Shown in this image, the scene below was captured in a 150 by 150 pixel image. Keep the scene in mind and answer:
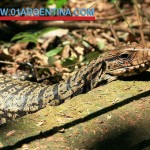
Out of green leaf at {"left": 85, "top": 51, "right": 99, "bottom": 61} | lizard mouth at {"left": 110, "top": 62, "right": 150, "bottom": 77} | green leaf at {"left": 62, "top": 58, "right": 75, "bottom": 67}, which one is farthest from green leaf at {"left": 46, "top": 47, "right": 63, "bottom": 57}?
lizard mouth at {"left": 110, "top": 62, "right": 150, "bottom": 77}

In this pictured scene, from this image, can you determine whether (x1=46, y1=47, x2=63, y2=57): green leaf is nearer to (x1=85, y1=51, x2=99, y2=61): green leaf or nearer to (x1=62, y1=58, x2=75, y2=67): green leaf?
(x1=62, y1=58, x2=75, y2=67): green leaf

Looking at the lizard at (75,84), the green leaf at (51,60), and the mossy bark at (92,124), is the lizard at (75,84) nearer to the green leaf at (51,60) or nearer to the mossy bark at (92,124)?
the mossy bark at (92,124)

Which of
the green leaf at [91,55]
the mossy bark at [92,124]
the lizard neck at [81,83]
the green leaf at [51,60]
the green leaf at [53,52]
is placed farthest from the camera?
the green leaf at [53,52]

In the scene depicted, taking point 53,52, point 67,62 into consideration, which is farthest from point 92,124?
point 53,52

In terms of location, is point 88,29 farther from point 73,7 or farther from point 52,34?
point 73,7

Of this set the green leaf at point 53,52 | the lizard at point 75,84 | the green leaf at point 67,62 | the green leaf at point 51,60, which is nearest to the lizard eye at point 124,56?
the lizard at point 75,84

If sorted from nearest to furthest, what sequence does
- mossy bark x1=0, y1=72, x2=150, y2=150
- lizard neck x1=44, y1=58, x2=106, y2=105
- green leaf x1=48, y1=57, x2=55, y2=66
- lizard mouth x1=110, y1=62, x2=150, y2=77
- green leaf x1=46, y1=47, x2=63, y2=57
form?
mossy bark x1=0, y1=72, x2=150, y2=150 → lizard mouth x1=110, y1=62, x2=150, y2=77 → lizard neck x1=44, y1=58, x2=106, y2=105 → green leaf x1=48, y1=57, x2=55, y2=66 → green leaf x1=46, y1=47, x2=63, y2=57

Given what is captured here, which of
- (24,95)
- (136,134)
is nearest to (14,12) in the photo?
(24,95)
